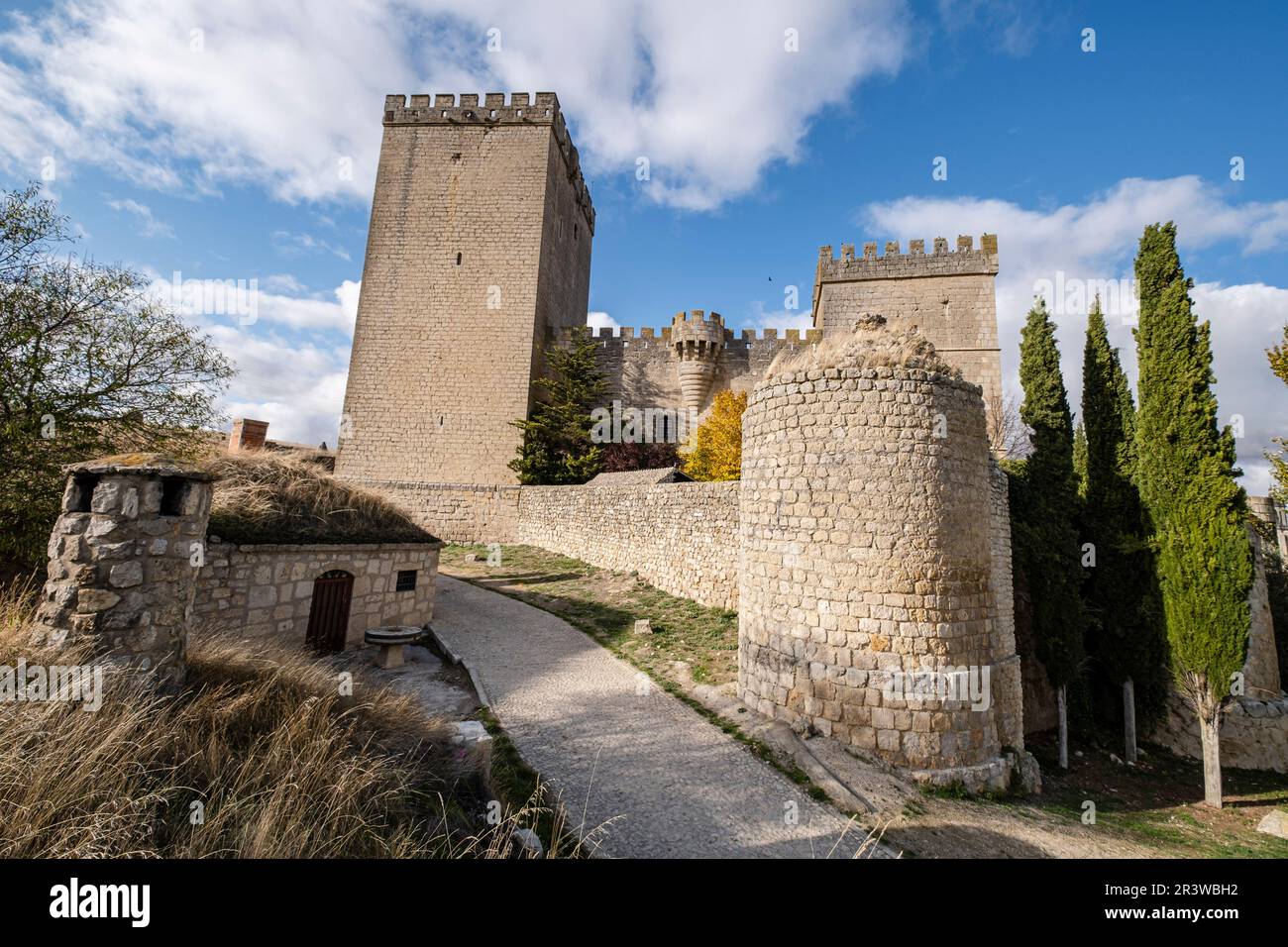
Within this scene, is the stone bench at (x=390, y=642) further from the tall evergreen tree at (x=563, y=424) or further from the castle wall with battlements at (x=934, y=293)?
the castle wall with battlements at (x=934, y=293)

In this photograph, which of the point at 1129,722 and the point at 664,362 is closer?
the point at 1129,722

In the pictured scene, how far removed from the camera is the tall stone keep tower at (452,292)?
23734 millimetres

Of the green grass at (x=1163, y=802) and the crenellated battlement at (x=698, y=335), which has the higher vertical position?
the crenellated battlement at (x=698, y=335)

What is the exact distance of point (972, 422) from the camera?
7.33 m

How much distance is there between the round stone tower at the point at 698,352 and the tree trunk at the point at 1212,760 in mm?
19716

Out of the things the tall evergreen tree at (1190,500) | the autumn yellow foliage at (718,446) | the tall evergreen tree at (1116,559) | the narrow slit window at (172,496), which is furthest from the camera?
the autumn yellow foliage at (718,446)

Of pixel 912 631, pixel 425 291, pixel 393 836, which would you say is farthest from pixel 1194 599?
pixel 425 291

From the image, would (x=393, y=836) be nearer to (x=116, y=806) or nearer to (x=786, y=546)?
(x=116, y=806)

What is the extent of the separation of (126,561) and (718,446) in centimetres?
1972

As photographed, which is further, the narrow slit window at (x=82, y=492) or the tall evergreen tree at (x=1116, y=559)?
the tall evergreen tree at (x=1116, y=559)

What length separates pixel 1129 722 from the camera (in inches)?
402

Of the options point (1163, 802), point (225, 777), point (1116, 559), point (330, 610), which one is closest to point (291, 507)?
point (330, 610)

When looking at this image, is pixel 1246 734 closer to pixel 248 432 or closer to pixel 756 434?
pixel 756 434

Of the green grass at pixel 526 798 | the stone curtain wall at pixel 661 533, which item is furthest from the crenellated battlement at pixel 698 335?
the green grass at pixel 526 798
